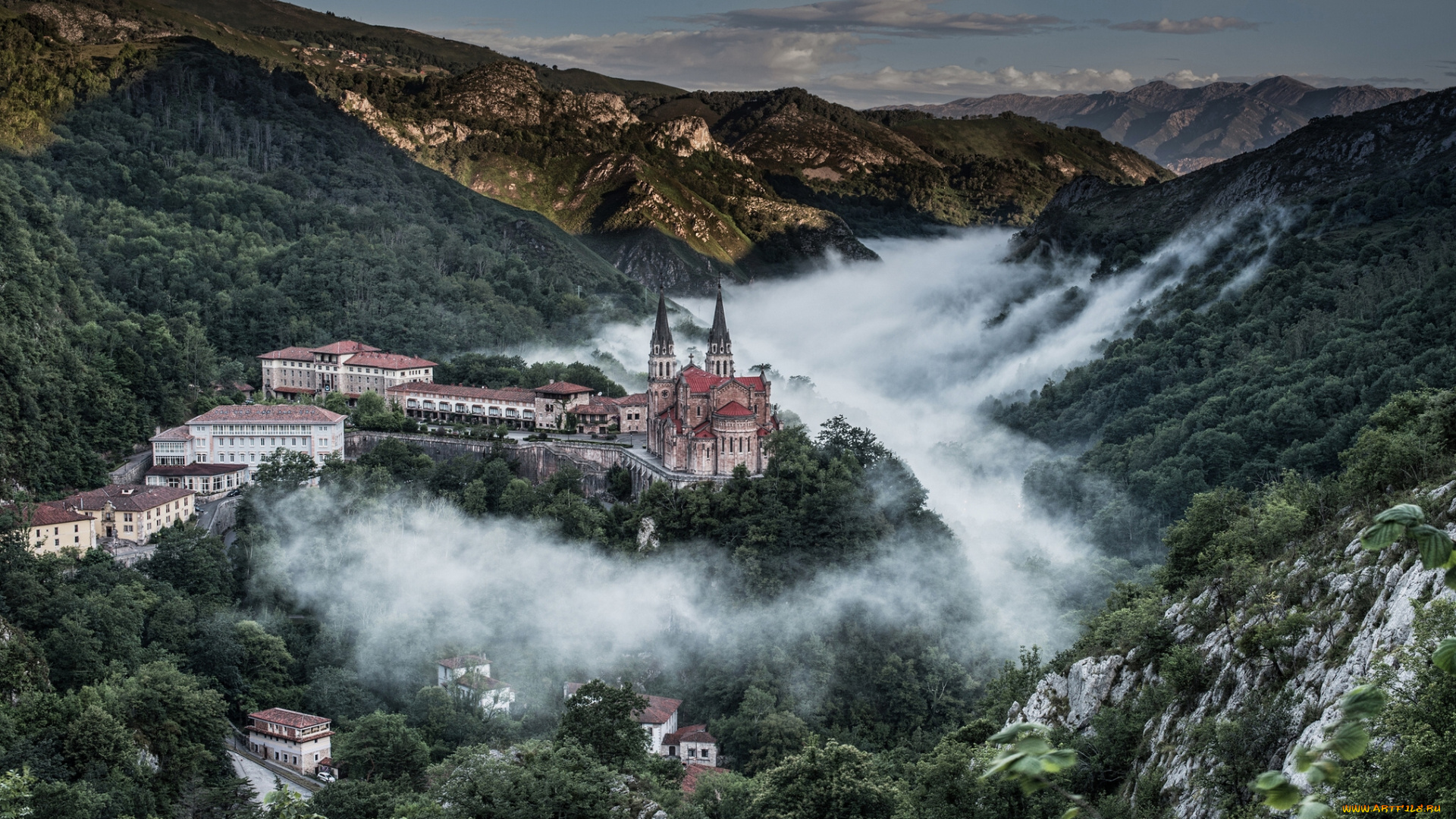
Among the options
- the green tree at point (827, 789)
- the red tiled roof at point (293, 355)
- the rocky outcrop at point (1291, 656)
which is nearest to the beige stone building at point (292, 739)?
the green tree at point (827, 789)

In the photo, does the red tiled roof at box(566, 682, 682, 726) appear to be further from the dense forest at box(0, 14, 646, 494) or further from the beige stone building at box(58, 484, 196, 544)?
the dense forest at box(0, 14, 646, 494)

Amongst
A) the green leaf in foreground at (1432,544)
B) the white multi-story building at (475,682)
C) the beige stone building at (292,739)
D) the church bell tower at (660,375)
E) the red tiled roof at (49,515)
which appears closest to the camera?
the green leaf in foreground at (1432,544)

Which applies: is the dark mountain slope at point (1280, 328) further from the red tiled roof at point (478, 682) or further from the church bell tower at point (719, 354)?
the red tiled roof at point (478, 682)

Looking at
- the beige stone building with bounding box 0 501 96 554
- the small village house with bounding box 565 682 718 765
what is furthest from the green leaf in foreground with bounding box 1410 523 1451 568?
the beige stone building with bounding box 0 501 96 554

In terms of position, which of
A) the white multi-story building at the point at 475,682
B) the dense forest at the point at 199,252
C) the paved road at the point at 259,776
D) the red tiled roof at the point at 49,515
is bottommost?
the paved road at the point at 259,776

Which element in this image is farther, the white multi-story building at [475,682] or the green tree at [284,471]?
the green tree at [284,471]

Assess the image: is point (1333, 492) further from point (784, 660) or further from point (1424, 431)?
point (784, 660)
